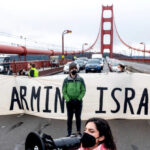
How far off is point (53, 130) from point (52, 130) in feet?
0.08

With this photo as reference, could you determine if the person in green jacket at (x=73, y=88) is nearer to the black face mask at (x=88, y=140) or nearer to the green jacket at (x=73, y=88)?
the green jacket at (x=73, y=88)

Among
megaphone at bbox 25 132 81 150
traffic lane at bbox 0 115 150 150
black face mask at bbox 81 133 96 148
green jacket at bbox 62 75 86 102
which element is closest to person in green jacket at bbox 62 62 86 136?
green jacket at bbox 62 75 86 102

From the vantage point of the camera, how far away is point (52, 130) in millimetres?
5172

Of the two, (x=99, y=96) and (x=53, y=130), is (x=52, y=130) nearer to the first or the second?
(x=53, y=130)

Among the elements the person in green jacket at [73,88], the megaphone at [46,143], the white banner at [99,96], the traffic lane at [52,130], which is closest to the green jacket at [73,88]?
the person in green jacket at [73,88]

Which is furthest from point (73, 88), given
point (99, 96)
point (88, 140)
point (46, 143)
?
point (88, 140)

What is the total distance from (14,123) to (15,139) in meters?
1.21

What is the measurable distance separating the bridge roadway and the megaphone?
1786mm

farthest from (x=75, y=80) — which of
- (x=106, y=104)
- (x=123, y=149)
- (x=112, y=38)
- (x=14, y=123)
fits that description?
(x=112, y=38)

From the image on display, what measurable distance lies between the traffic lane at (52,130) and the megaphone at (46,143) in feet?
5.86

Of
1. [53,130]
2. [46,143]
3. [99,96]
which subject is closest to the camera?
[46,143]

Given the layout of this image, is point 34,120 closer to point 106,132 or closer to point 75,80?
point 75,80

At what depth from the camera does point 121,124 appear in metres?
5.62

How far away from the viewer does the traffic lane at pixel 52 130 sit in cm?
436
